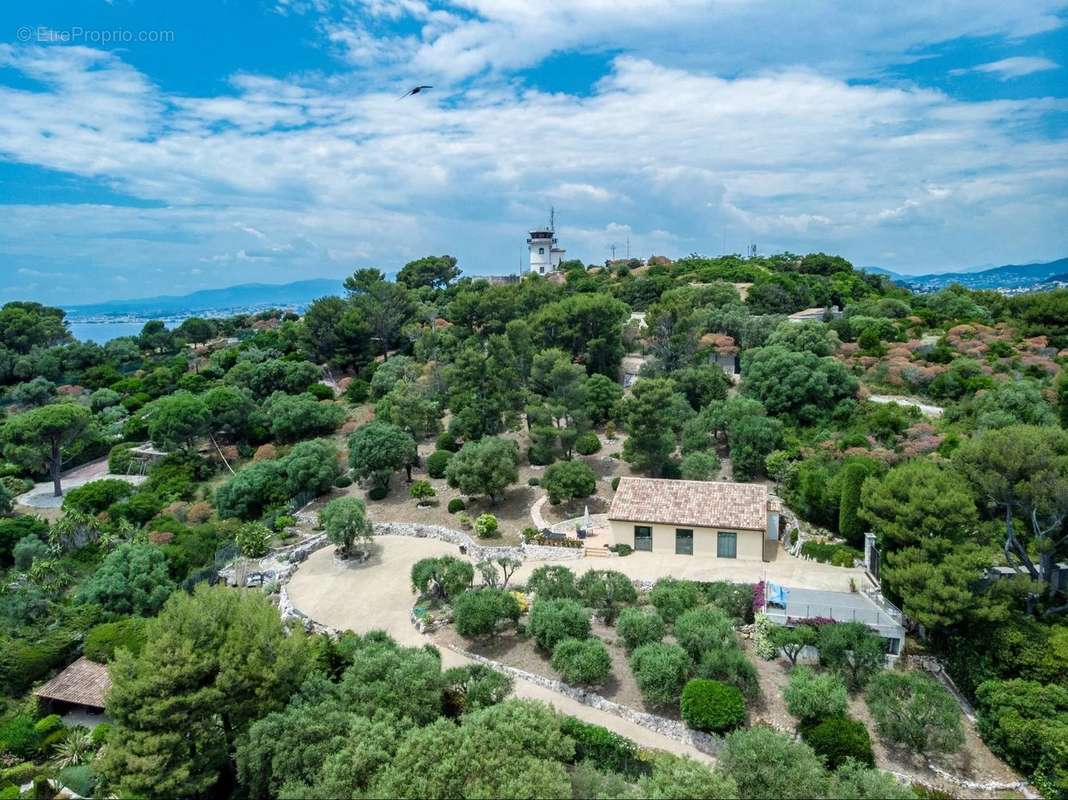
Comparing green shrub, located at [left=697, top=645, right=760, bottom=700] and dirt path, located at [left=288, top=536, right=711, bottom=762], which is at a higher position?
green shrub, located at [left=697, top=645, right=760, bottom=700]

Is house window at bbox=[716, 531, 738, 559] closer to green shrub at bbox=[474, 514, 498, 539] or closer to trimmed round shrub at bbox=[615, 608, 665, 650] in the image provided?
trimmed round shrub at bbox=[615, 608, 665, 650]

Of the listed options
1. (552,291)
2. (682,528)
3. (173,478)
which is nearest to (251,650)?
(682,528)

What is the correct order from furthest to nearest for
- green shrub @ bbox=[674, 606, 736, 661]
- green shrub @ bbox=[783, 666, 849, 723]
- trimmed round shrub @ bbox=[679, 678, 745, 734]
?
green shrub @ bbox=[674, 606, 736, 661], trimmed round shrub @ bbox=[679, 678, 745, 734], green shrub @ bbox=[783, 666, 849, 723]

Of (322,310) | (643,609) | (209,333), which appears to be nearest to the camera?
(643,609)

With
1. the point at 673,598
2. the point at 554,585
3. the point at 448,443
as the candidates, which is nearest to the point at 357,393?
the point at 448,443

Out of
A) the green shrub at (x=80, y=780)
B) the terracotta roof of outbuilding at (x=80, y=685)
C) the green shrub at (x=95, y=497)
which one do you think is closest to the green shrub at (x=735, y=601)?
the green shrub at (x=80, y=780)

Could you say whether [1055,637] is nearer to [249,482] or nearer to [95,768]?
[95,768]

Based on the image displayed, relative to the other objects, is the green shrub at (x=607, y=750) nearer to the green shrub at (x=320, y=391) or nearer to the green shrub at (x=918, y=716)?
the green shrub at (x=918, y=716)

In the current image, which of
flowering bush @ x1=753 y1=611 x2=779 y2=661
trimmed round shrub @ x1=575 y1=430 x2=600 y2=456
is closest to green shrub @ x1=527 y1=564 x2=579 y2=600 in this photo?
flowering bush @ x1=753 y1=611 x2=779 y2=661
